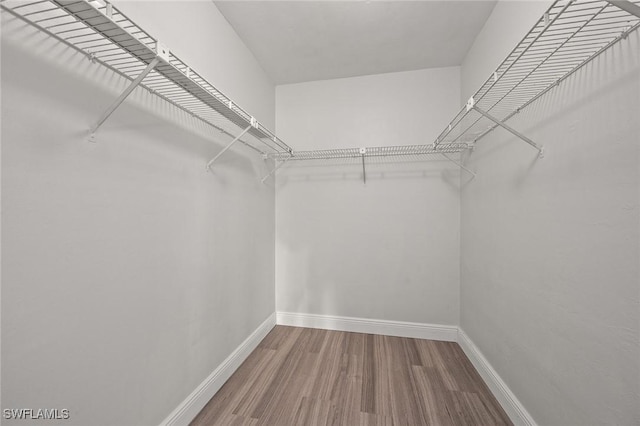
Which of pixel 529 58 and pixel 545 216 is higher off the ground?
pixel 529 58

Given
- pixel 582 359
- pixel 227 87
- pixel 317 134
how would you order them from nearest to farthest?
pixel 582 359 < pixel 227 87 < pixel 317 134

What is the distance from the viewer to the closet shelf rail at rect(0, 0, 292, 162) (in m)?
0.64

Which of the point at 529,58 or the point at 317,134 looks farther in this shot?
the point at 317,134

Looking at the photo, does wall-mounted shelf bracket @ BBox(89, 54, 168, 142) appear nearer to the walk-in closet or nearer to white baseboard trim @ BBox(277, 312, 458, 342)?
the walk-in closet

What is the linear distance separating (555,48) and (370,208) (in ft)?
5.08

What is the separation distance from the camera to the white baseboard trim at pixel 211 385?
4.13 feet

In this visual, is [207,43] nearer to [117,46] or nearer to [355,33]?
[117,46]

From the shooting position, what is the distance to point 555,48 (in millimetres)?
1038

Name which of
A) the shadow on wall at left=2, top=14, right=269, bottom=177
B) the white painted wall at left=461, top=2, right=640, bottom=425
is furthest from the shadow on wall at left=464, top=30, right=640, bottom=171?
the shadow on wall at left=2, top=14, right=269, bottom=177

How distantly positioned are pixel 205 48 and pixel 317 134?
1199 millimetres

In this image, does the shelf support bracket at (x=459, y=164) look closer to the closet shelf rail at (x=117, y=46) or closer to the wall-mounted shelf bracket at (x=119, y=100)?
the closet shelf rail at (x=117, y=46)

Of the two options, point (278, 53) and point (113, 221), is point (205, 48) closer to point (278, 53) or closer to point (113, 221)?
point (278, 53)

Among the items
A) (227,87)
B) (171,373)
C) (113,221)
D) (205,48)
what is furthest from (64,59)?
(171,373)

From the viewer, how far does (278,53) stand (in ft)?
6.70
